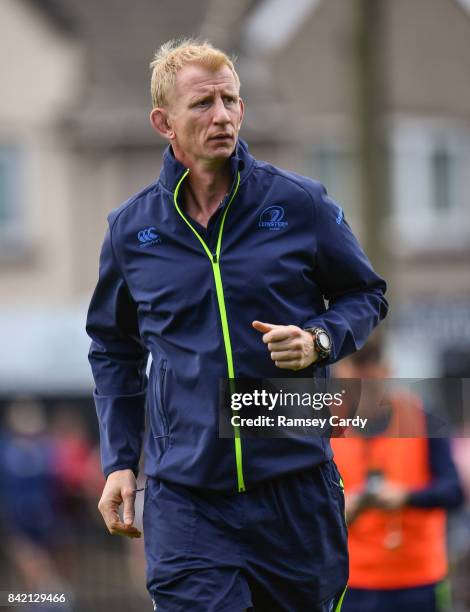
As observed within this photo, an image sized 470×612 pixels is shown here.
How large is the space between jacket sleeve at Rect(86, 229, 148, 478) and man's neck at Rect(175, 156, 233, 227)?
0.31m

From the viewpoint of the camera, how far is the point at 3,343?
2311 centimetres

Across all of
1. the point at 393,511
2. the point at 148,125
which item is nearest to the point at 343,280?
the point at 393,511

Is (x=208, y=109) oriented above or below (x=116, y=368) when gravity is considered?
above

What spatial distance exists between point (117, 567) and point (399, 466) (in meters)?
7.64

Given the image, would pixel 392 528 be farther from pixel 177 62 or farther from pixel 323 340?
pixel 177 62

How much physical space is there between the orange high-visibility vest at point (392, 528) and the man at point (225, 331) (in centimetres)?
209

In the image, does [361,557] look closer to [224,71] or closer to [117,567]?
[224,71]

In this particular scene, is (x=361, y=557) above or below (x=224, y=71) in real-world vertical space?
below

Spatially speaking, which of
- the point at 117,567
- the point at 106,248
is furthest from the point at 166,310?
the point at 117,567

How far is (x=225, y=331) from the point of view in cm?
432

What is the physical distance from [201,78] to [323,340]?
2.96 feet

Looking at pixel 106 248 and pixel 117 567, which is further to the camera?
pixel 117 567

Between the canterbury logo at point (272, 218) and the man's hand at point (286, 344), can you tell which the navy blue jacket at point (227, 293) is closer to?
the canterbury logo at point (272, 218)

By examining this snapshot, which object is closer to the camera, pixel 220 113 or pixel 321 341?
pixel 321 341
